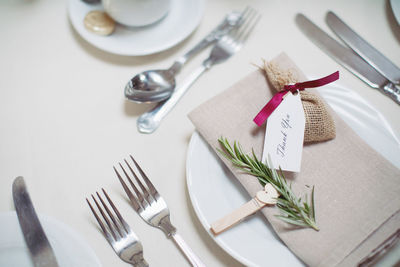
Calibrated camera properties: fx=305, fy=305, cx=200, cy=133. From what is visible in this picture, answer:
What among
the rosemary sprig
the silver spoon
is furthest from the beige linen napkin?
the silver spoon

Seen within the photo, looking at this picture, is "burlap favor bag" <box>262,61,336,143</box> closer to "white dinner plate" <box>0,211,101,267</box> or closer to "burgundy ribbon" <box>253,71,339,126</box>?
"burgundy ribbon" <box>253,71,339,126</box>

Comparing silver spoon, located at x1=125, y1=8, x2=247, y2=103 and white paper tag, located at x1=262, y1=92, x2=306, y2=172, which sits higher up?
silver spoon, located at x1=125, y1=8, x2=247, y2=103

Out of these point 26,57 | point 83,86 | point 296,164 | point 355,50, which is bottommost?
point 296,164

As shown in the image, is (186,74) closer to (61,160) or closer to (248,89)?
(248,89)

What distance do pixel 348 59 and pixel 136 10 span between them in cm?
50

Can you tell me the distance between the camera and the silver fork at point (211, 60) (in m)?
0.67

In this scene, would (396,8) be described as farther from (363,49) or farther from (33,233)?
(33,233)

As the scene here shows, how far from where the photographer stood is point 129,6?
0.68m

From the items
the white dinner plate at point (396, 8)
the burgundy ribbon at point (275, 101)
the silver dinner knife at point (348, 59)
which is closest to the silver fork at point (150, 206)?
the burgundy ribbon at point (275, 101)

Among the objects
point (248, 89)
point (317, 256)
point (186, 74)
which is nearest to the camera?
point (317, 256)

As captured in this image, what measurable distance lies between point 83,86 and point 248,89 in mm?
386

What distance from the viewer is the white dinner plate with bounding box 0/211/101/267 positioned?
0.49 metres

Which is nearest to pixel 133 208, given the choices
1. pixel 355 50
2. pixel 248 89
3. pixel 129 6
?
pixel 248 89

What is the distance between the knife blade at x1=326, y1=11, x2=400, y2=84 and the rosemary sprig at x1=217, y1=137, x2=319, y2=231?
0.36 meters
